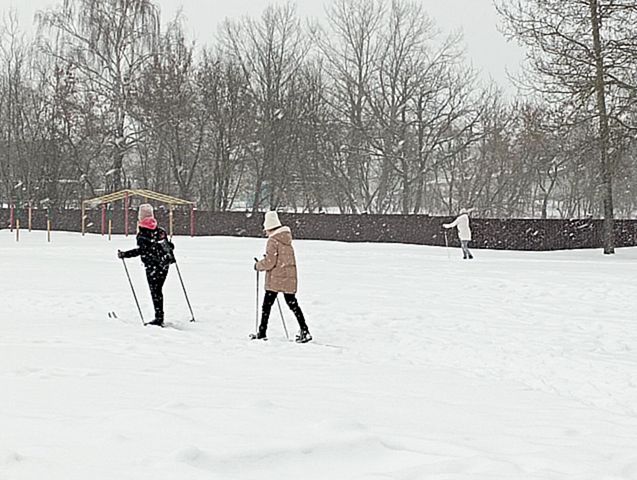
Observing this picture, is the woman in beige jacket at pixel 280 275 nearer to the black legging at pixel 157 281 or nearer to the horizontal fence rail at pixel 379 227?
the black legging at pixel 157 281

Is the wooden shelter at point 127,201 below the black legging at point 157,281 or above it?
above

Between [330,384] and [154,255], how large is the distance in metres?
4.79

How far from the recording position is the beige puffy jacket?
34.3 ft

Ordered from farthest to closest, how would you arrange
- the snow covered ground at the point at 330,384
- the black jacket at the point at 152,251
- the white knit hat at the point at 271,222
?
the black jacket at the point at 152,251 < the white knit hat at the point at 271,222 < the snow covered ground at the point at 330,384

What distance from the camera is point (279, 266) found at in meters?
10.5

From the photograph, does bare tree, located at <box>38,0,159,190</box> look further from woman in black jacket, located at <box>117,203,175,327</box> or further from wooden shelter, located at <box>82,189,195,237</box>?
woman in black jacket, located at <box>117,203,175,327</box>

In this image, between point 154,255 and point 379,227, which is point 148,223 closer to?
point 154,255

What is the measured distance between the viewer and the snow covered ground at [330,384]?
4629 millimetres

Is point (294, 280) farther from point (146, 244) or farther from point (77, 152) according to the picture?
point (77, 152)

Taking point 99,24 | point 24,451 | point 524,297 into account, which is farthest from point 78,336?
point 99,24

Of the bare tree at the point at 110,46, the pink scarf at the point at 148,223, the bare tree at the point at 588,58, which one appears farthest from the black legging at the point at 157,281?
the bare tree at the point at 110,46

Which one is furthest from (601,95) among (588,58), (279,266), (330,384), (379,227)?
(330,384)

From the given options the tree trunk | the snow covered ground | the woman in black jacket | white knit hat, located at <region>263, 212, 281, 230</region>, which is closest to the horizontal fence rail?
the tree trunk

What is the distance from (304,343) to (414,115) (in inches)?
1675
